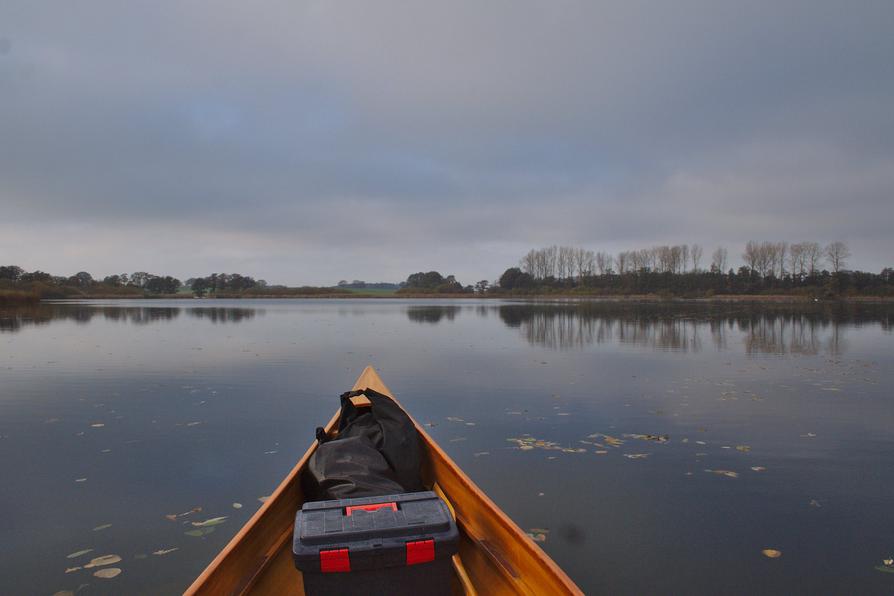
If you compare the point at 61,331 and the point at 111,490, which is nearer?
the point at 111,490

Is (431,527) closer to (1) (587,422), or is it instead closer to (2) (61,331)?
(1) (587,422)

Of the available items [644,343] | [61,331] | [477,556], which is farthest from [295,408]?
[61,331]

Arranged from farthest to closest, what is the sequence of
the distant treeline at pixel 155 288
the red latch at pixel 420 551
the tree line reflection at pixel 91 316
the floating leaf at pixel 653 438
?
1. the distant treeline at pixel 155 288
2. the tree line reflection at pixel 91 316
3. the floating leaf at pixel 653 438
4. the red latch at pixel 420 551

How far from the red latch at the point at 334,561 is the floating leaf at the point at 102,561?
2503 mm

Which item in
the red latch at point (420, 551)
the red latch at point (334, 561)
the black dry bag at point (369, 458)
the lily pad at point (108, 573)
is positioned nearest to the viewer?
the red latch at point (334, 561)

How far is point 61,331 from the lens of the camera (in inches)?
934

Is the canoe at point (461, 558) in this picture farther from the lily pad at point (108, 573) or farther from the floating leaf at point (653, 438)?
the floating leaf at point (653, 438)

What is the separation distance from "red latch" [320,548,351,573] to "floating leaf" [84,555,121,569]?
2503 millimetres

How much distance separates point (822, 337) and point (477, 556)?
2369cm

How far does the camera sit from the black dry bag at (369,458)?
13.2ft

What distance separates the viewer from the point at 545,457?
Answer: 6.52 m

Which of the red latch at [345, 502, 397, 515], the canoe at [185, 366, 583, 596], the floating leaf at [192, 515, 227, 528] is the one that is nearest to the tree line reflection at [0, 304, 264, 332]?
the floating leaf at [192, 515, 227, 528]

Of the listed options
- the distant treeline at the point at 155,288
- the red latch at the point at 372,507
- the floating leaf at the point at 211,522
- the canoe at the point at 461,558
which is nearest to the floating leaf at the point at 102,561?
the floating leaf at the point at 211,522

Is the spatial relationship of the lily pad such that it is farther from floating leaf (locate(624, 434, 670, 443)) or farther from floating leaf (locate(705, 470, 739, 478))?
floating leaf (locate(624, 434, 670, 443))
